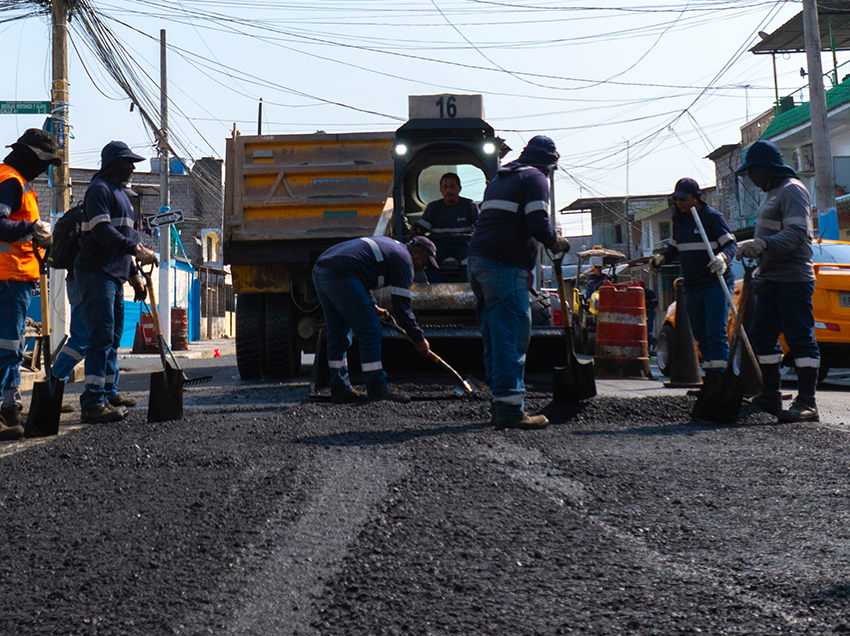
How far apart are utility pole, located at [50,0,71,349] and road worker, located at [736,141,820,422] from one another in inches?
360

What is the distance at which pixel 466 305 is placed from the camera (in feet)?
25.6

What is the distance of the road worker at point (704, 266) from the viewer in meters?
6.10

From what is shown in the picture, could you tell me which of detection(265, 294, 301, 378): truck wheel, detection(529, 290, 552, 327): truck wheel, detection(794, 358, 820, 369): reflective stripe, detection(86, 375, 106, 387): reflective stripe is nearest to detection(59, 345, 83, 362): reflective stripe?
detection(86, 375, 106, 387): reflective stripe

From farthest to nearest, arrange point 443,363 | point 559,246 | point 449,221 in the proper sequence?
point 449,221 → point 443,363 → point 559,246

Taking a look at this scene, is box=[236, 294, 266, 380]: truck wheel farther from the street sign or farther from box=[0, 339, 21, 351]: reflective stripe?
the street sign

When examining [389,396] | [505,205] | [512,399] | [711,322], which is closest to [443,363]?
[389,396]

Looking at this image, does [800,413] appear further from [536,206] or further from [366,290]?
[366,290]

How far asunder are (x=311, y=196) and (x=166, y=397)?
4.29m

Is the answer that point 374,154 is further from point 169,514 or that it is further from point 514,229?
point 169,514

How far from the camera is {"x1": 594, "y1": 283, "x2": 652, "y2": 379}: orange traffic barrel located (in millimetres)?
9008

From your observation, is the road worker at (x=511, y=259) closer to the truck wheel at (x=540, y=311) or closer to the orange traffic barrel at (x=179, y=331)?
the truck wheel at (x=540, y=311)

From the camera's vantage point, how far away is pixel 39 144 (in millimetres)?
5469

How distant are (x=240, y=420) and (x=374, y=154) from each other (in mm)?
4853

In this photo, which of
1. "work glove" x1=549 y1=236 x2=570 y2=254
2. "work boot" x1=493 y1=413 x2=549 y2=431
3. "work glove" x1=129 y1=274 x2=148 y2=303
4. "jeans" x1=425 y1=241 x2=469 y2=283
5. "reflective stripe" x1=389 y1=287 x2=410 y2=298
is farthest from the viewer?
"jeans" x1=425 y1=241 x2=469 y2=283
